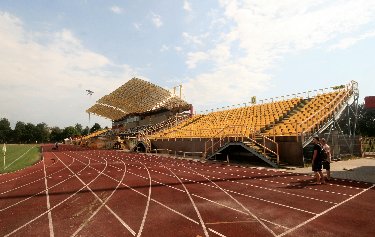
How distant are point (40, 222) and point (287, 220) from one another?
22.9 ft

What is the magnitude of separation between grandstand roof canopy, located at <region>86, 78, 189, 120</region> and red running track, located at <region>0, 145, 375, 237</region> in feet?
129

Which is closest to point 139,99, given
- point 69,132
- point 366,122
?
A: point 366,122

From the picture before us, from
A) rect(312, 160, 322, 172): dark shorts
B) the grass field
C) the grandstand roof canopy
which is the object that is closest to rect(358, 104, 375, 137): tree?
the grandstand roof canopy

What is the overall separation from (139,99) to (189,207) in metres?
51.5

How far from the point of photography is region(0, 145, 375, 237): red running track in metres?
6.86

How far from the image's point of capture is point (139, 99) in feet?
193

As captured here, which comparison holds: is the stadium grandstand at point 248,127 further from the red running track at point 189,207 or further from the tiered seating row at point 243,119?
the red running track at point 189,207

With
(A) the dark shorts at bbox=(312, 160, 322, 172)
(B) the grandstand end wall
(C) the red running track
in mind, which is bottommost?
(C) the red running track

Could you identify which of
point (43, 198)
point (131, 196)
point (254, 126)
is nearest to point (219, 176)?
point (131, 196)

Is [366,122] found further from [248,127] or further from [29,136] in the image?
[29,136]

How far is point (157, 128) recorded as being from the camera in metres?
46.0

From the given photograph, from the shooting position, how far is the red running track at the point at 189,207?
270 inches

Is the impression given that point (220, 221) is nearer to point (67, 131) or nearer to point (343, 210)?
point (343, 210)

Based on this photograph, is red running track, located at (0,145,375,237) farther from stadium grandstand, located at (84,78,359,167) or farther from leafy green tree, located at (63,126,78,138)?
leafy green tree, located at (63,126,78,138)
